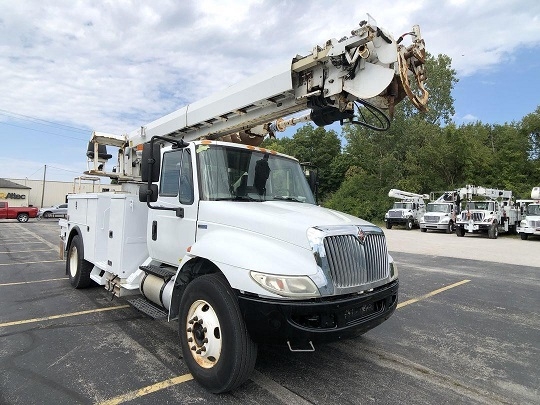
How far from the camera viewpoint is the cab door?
420 centimetres

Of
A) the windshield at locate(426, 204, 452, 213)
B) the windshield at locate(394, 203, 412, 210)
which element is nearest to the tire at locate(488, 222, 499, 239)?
the windshield at locate(426, 204, 452, 213)

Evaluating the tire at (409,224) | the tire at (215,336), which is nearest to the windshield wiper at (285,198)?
the tire at (215,336)

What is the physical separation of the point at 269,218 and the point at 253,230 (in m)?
0.19

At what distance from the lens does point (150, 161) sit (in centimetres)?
412

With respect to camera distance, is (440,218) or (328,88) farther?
(440,218)

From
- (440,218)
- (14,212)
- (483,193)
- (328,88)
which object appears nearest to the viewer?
(328,88)

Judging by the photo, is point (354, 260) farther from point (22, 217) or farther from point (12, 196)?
point (12, 196)

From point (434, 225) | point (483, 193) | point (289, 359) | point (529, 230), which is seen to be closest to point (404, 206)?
point (434, 225)

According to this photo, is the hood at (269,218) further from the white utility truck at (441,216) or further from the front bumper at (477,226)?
the white utility truck at (441,216)

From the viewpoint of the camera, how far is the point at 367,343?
468 cm

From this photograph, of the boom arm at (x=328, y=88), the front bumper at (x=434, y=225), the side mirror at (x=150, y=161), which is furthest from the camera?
the front bumper at (x=434, y=225)

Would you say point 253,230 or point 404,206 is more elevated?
point 404,206

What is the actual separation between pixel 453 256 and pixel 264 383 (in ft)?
40.9

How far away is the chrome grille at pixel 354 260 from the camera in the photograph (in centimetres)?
323
